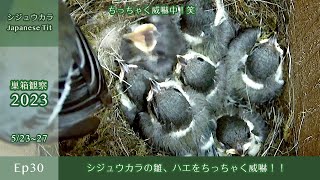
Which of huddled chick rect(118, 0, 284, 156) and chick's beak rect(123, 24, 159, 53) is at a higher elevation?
chick's beak rect(123, 24, 159, 53)

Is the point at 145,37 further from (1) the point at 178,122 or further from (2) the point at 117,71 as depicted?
(1) the point at 178,122

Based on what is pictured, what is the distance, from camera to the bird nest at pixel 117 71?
1.72 metres

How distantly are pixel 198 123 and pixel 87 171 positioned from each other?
0.34 m

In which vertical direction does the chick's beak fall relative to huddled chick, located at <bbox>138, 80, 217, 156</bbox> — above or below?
above

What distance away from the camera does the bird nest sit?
5.64 ft

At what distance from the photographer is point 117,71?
1.73 meters

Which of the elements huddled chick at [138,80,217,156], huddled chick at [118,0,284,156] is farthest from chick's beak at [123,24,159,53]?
huddled chick at [138,80,217,156]

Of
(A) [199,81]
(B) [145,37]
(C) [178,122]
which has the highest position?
(B) [145,37]

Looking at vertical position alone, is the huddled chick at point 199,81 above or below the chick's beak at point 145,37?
below

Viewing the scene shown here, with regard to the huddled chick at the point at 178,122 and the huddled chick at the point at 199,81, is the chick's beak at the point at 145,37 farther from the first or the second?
the huddled chick at the point at 178,122

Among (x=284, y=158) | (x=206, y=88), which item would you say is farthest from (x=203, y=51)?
(x=284, y=158)

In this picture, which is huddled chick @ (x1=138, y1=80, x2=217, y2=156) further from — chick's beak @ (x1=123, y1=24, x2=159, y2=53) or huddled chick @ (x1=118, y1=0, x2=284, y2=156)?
chick's beak @ (x1=123, y1=24, x2=159, y2=53)

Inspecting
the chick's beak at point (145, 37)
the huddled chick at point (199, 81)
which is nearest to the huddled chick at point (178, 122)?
the huddled chick at point (199, 81)

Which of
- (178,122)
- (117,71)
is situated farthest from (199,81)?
(117,71)
